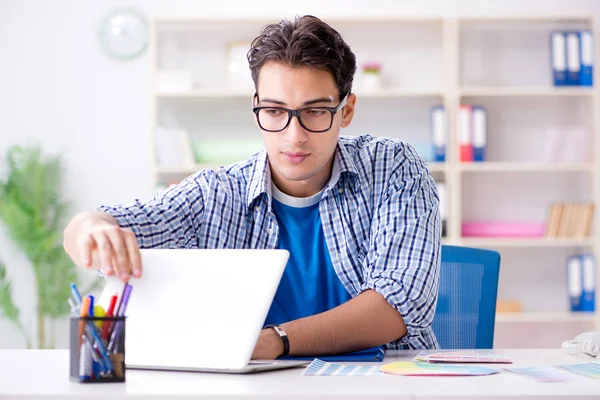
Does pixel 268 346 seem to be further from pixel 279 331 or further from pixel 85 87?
pixel 85 87

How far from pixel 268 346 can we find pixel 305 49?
66 cm

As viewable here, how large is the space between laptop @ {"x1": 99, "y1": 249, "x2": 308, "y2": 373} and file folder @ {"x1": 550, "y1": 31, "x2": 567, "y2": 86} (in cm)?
357

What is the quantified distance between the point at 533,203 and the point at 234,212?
3119mm

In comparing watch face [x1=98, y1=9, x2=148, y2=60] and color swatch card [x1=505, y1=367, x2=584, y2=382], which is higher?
watch face [x1=98, y1=9, x2=148, y2=60]

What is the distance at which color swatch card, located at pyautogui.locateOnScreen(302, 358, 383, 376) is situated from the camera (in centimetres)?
123

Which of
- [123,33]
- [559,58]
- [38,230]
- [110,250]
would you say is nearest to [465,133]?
[559,58]

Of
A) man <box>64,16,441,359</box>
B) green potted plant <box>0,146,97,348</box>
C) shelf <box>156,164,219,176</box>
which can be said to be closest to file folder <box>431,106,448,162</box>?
shelf <box>156,164,219,176</box>

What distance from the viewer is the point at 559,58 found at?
173 inches

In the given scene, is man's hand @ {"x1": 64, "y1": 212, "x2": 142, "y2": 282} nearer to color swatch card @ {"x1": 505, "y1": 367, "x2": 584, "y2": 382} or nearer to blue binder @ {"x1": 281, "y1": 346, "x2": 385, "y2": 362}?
blue binder @ {"x1": 281, "y1": 346, "x2": 385, "y2": 362}

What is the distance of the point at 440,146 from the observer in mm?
4406

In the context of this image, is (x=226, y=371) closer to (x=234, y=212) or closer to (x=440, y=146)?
(x=234, y=212)

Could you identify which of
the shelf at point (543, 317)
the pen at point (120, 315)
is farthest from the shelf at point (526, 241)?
the pen at point (120, 315)

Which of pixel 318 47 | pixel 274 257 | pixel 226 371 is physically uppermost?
pixel 318 47

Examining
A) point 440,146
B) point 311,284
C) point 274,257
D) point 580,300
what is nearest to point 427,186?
point 311,284
